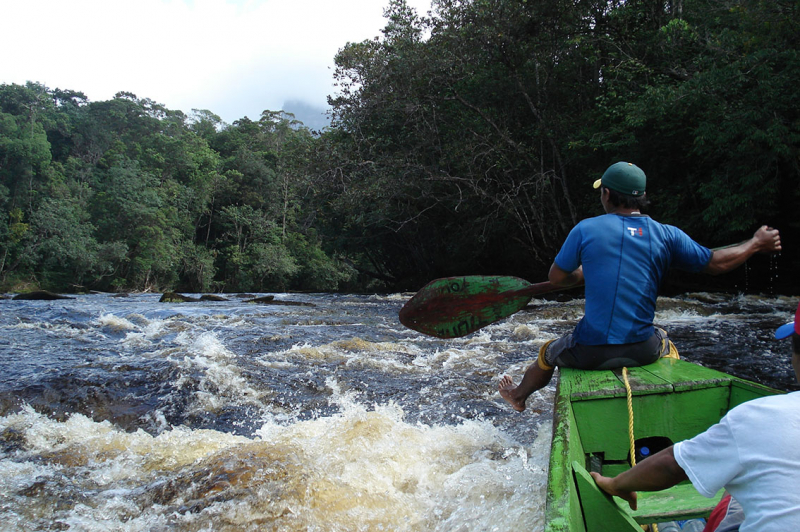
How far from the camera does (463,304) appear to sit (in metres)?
3.40

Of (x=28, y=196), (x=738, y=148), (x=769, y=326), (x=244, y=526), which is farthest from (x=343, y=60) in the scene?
(x=28, y=196)

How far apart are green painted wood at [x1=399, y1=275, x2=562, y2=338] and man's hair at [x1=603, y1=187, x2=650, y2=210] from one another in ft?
2.68

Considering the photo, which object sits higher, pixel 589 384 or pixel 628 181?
pixel 628 181

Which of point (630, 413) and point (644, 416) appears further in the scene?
point (644, 416)

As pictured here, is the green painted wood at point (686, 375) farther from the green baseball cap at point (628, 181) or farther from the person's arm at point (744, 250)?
the green baseball cap at point (628, 181)

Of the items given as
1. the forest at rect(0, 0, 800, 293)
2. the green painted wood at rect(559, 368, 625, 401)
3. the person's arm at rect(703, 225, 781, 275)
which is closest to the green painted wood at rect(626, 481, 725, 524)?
the green painted wood at rect(559, 368, 625, 401)

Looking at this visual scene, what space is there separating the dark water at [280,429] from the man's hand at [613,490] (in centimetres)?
84

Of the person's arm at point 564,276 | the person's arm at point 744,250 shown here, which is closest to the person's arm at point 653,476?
the person's arm at point 564,276

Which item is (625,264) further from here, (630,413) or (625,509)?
(625,509)

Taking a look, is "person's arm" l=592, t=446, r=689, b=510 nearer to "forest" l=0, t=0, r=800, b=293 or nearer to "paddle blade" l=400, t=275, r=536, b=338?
"paddle blade" l=400, t=275, r=536, b=338

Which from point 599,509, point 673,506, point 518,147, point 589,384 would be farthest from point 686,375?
point 518,147

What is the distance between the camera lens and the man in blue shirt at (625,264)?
8.37 feet

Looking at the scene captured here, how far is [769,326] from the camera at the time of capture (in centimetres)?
807

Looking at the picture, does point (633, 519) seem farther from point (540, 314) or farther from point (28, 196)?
point (28, 196)
